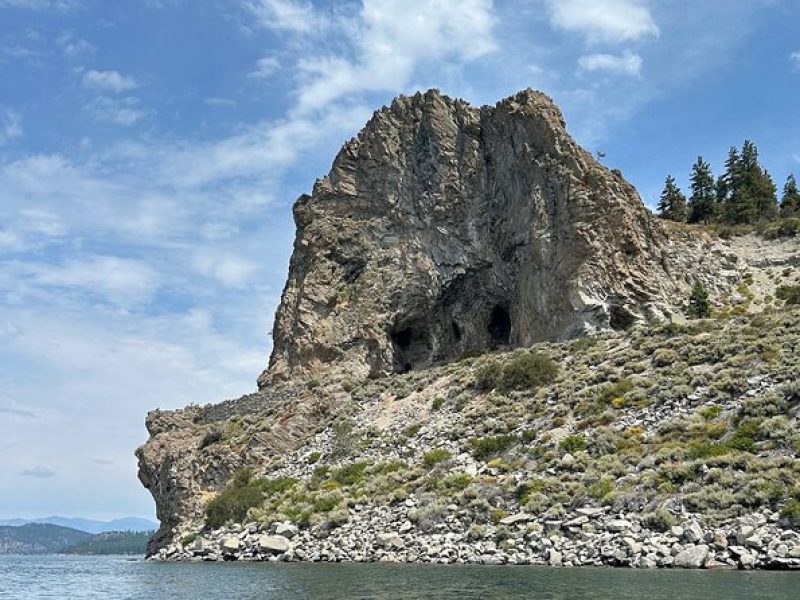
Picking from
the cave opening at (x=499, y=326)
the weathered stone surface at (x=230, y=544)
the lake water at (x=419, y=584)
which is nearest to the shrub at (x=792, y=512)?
the lake water at (x=419, y=584)

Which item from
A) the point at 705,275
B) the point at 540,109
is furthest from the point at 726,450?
the point at 540,109

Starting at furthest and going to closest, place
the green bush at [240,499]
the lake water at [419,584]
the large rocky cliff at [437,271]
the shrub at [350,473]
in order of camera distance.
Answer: the large rocky cliff at [437,271] → the green bush at [240,499] → the shrub at [350,473] → the lake water at [419,584]

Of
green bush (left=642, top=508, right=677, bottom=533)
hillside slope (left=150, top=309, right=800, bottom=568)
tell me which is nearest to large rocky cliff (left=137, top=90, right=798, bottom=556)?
hillside slope (left=150, top=309, right=800, bottom=568)

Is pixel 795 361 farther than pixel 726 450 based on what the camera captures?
Yes

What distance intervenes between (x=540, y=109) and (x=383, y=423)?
31593mm

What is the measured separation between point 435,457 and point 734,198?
178ft

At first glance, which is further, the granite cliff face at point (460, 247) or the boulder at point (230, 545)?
the granite cliff face at point (460, 247)

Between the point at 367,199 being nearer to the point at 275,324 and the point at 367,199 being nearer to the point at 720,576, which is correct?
the point at 275,324

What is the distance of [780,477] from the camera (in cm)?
2525

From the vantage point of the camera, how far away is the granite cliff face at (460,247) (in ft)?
196

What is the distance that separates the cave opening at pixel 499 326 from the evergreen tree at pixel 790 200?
29687 millimetres

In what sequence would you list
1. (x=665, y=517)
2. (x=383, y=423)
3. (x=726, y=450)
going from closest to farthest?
(x=665, y=517), (x=726, y=450), (x=383, y=423)

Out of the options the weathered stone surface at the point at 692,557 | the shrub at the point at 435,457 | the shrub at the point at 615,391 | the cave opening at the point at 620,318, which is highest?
the cave opening at the point at 620,318

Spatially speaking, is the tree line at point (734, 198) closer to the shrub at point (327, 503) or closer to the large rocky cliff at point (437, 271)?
the large rocky cliff at point (437, 271)
